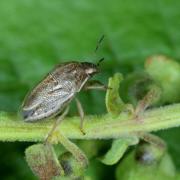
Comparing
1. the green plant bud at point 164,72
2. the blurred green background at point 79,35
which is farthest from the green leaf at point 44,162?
the blurred green background at point 79,35

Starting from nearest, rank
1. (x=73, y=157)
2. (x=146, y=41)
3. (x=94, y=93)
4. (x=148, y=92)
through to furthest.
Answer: (x=73, y=157)
(x=148, y=92)
(x=94, y=93)
(x=146, y=41)

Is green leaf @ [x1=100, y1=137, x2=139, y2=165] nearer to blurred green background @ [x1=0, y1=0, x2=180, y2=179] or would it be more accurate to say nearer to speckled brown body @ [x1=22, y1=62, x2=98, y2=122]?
speckled brown body @ [x1=22, y1=62, x2=98, y2=122]

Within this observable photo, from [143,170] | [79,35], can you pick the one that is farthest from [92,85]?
[79,35]

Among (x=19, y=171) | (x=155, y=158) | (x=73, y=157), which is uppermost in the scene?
(x=73, y=157)

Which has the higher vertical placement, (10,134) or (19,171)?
(10,134)

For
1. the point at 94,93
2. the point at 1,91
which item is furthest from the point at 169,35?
the point at 1,91

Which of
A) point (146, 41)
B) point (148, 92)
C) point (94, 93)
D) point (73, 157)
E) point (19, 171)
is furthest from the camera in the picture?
point (146, 41)

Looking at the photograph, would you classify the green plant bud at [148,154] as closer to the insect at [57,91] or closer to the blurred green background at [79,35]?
the insect at [57,91]

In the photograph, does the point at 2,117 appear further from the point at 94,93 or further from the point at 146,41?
the point at 146,41
